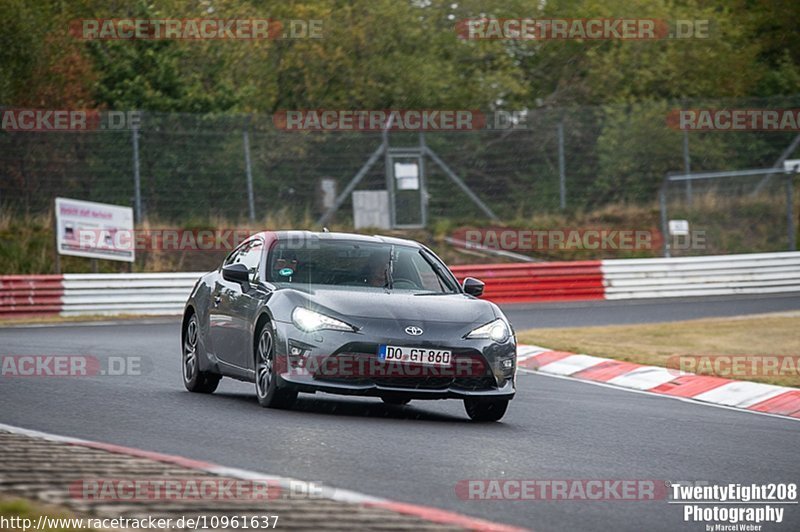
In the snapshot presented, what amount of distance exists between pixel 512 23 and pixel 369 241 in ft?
115

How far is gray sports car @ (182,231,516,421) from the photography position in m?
10.2

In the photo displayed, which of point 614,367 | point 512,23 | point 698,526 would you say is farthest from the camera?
point 512,23

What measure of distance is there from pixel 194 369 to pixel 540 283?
51.9 feet

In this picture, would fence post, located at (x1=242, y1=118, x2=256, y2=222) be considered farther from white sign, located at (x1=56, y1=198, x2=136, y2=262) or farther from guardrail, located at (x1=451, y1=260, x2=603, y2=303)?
guardrail, located at (x1=451, y1=260, x2=603, y2=303)

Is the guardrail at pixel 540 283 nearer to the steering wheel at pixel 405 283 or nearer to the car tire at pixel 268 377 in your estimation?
the steering wheel at pixel 405 283

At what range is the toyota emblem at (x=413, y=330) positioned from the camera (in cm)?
1028

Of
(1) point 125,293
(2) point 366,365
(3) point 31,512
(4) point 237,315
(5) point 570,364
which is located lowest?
(5) point 570,364

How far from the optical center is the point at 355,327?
33.6 feet

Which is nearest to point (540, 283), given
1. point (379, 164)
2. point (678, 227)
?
point (678, 227)

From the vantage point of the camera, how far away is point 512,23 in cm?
4594

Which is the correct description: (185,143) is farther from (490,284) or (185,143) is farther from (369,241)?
(369,241)

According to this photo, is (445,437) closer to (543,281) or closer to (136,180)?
(543,281)

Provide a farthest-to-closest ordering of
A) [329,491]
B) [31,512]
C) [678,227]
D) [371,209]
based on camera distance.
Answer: [371,209]
[678,227]
[329,491]
[31,512]

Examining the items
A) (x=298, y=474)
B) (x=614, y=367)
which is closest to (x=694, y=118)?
(x=614, y=367)
